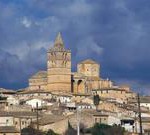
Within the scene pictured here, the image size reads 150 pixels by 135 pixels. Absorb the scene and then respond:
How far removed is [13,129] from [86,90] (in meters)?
44.2

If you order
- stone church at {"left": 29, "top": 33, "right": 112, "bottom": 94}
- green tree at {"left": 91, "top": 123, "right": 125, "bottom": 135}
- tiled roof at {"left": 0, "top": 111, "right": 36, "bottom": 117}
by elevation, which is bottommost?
green tree at {"left": 91, "top": 123, "right": 125, "bottom": 135}

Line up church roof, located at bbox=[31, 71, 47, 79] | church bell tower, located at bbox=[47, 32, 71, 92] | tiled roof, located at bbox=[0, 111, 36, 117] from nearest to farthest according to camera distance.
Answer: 1. tiled roof, located at bbox=[0, 111, 36, 117]
2. church bell tower, located at bbox=[47, 32, 71, 92]
3. church roof, located at bbox=[31, 71, 47, 79]

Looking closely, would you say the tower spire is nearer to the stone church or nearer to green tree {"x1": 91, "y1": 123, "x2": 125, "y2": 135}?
the stone church

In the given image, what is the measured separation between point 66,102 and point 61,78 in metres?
17.1

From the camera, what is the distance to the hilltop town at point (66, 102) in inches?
3045

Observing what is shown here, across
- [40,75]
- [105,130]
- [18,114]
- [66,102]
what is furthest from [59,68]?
[105,130]

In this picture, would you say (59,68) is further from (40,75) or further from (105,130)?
(105,130)

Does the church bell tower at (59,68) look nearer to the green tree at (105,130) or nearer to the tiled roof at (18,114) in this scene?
the tiled roof at (18,114)

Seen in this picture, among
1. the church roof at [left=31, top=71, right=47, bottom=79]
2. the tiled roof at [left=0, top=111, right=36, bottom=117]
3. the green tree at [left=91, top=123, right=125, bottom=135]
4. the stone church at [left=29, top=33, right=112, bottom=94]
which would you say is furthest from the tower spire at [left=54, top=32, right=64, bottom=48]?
the green tree at [left=91, top=123, right=125, bottom=135]

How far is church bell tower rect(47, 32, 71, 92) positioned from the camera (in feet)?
379

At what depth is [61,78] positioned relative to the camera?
116438 mm

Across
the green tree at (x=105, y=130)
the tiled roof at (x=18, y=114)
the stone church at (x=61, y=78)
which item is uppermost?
the stone church at (x=61, y=78)

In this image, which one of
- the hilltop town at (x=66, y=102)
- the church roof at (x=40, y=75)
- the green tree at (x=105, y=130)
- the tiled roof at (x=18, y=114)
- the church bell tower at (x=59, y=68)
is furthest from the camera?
the church roof at (x=40, y=75)

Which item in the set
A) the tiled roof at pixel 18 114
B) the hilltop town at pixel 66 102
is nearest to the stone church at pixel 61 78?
the hilltop town at pixel 66 102
